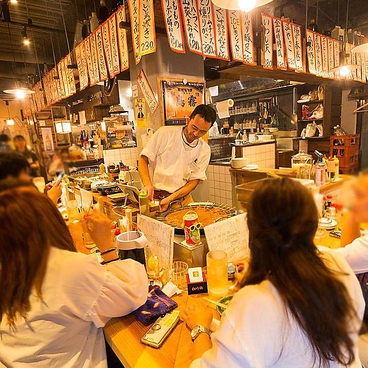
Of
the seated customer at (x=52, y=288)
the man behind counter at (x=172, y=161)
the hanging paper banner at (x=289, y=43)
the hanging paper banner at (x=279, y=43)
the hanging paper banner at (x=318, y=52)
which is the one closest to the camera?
the seated customer at (x=52, y=288)

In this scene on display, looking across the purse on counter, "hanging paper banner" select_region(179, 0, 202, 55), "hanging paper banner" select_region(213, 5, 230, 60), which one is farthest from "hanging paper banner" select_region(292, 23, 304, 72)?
the purse on counter

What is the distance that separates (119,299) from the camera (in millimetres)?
1055

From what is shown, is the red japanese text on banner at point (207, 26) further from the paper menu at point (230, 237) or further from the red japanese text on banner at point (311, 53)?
the red japanese text on banner at point (311, 53)

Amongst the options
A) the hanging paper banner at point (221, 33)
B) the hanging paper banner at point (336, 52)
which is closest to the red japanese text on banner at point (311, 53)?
the hanging paper banner at point (336, 52)

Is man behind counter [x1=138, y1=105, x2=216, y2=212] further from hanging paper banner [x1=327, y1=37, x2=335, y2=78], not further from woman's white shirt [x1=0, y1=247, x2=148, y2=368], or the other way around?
hanging paper banner [x1=327, y1=37, x2=335, y2=78]

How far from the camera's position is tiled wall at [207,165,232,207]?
495 cm

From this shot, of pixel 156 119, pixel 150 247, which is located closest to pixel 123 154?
pixel 156 119

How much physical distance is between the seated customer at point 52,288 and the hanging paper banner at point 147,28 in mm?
2039

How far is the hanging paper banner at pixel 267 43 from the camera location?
3.78 m

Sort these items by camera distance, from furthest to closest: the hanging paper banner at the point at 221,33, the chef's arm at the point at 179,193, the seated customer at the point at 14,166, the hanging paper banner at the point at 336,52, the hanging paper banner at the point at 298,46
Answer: the hanging paper banner at the point at 336,52
the hanging paper banner at the point at 298,46
the hanging paper banner at the point at 221,33
the chef's arm at the point at 179,193
the seated customer at the point at 14,166

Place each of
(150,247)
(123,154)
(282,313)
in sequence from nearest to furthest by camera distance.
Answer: (282,313) < (150,247) < (123,154)

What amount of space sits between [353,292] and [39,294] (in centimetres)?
98

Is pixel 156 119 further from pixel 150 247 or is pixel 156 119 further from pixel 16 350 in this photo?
pixel 16 350

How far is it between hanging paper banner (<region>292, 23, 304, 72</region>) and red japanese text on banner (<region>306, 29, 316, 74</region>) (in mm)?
237
